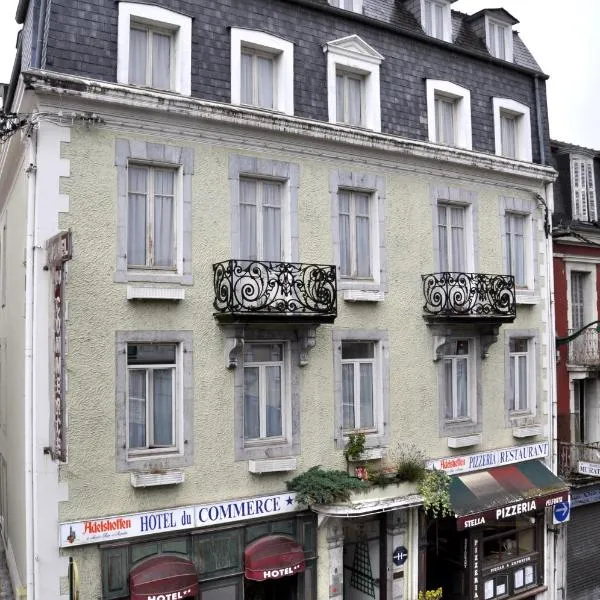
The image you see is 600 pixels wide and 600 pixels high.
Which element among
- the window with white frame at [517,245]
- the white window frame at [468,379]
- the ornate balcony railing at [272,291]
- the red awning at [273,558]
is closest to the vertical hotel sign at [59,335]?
the ornate balcony railing at [272,291]

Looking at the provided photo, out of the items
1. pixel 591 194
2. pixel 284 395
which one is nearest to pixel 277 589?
pixel 284 395

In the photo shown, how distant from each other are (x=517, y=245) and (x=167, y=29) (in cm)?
933

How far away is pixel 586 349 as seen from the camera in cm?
1881

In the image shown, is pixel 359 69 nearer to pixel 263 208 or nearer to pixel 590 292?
pixel 263 208

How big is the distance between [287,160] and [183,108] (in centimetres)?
224

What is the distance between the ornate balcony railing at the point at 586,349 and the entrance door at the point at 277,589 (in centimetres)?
948

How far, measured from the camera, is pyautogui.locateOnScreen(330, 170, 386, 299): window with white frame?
45.7 feet

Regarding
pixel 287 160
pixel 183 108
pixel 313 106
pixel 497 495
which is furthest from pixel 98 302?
pixel 497 495

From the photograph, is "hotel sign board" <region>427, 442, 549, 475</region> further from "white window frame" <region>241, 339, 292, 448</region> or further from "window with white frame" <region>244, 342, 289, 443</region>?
"window with white frame" <region>244, 342, 289, 443</region>

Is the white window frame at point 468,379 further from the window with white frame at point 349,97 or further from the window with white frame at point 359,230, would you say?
the window with white frame at point 349,97

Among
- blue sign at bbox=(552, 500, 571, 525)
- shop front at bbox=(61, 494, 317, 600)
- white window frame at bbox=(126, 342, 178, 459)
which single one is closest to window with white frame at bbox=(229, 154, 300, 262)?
white window frame at bbox=(126, 342, 178, 459)

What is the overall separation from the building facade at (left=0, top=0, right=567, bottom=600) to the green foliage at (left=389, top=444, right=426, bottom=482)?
0.17m

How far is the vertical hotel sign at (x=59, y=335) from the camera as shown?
10000 mm

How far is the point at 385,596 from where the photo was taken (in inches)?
556
